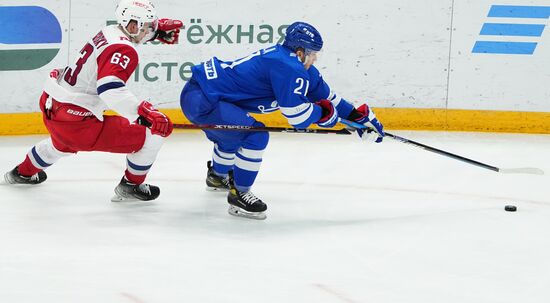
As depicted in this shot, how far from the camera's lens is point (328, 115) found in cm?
433

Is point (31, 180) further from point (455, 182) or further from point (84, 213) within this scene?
point (455, 182)

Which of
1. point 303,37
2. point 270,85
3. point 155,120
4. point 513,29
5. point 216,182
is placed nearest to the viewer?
point 155,120

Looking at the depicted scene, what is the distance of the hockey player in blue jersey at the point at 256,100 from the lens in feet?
14.0

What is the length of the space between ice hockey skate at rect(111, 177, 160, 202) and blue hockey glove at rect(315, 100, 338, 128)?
2.70 feet

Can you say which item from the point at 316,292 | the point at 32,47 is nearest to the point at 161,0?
the point at 32,47

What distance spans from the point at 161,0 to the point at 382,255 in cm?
310

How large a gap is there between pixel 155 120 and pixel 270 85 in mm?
582

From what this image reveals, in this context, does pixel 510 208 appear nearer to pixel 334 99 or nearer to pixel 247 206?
pixel 334 99

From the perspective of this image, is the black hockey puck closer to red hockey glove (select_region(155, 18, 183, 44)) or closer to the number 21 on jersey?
the number 21 on jersey

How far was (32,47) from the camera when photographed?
612 centimetres

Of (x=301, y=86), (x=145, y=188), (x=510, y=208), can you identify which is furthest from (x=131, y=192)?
(x=510, y=208)

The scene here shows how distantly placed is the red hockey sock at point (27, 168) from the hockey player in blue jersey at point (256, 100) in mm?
745

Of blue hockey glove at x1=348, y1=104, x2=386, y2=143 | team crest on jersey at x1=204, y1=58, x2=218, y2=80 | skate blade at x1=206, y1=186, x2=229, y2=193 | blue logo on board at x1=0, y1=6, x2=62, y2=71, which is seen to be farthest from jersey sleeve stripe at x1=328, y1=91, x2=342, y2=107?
blue logo on board at x1=0, y1=6, x2=62, y2=71

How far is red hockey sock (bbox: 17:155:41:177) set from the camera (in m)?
4.75
